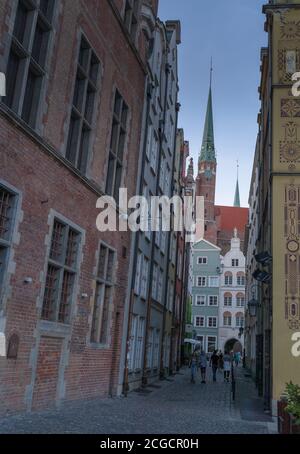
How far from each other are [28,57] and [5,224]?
355 cm

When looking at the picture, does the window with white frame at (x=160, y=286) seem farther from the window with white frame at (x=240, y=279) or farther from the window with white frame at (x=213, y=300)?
the window with white frame at (x=240, y=279)

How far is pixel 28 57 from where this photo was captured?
33.0 ft

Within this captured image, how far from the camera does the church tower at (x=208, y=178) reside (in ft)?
284

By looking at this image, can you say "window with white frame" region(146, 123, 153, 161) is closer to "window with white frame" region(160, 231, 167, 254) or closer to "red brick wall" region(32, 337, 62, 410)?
"window with white frame" region(160, 231, 167, 254)

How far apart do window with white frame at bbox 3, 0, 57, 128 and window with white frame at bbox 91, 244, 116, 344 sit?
5286 millimetres

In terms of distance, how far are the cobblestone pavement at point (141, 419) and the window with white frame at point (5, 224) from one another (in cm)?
256

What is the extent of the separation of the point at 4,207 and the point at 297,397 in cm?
624

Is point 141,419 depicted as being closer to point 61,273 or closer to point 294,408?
point 61,273

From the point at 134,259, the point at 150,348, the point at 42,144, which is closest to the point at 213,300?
the point at 150,348

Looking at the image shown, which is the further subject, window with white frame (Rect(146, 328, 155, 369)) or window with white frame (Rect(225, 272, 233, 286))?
window with white frame (Rect(225, 272, 233, 286))

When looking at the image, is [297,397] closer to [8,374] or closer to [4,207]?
[8,374]

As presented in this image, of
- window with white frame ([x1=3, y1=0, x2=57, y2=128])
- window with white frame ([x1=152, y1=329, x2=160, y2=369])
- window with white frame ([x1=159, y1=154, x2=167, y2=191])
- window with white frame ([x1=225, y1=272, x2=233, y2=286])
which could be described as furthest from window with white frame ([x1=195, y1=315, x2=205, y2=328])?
window with white frame ([x1=3, y1=0, x2=57, y2=128])

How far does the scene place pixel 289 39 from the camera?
15.8 metres

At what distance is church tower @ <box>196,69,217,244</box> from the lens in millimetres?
86562
